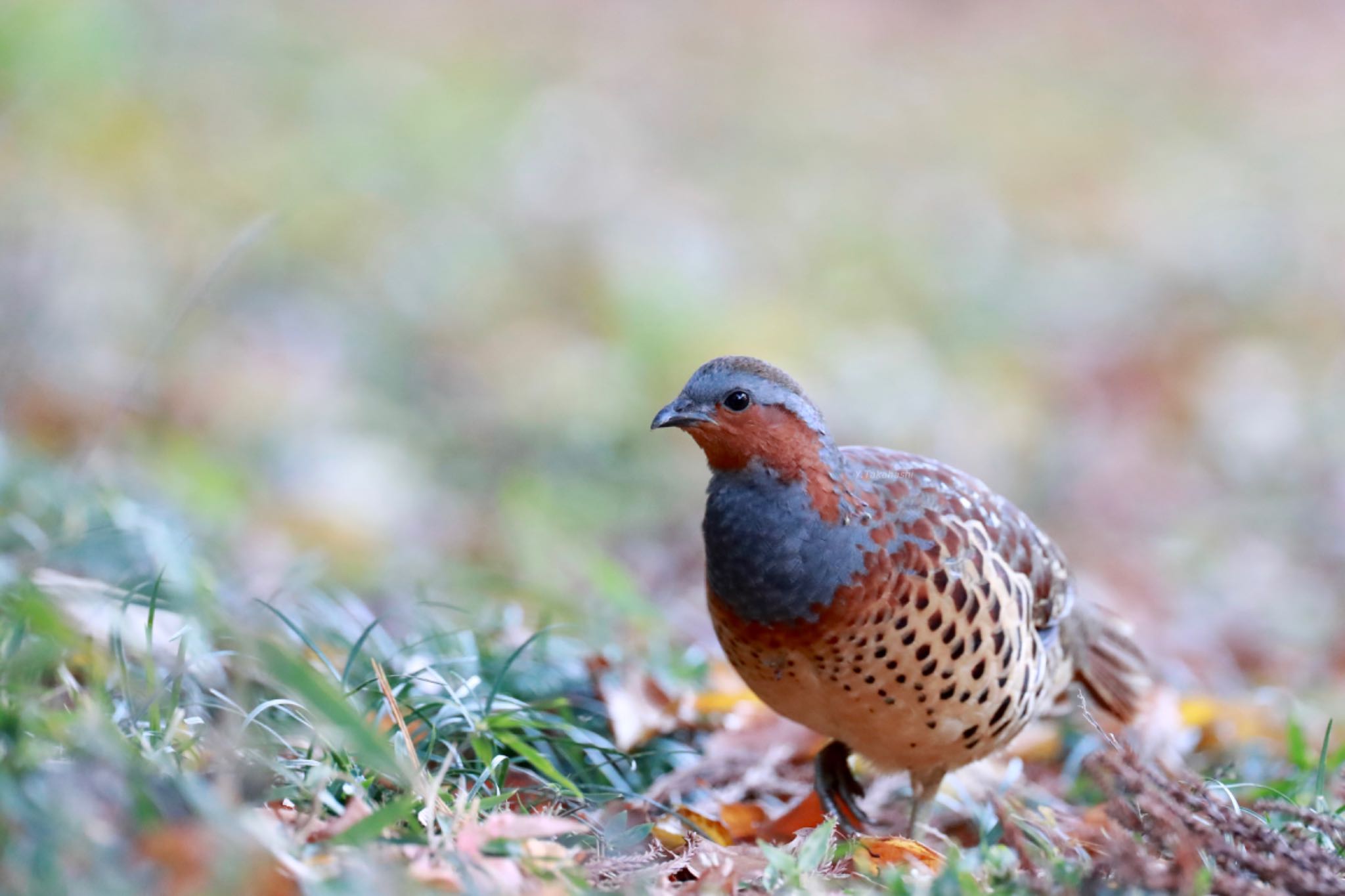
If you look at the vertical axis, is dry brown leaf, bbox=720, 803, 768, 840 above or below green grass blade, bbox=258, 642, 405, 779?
below

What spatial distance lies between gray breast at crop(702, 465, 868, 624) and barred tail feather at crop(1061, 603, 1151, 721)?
4.41ft

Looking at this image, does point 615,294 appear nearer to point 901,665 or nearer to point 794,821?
point 794,821

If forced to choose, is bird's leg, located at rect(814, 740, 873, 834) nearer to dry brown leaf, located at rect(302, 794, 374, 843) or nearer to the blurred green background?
the blurred green background

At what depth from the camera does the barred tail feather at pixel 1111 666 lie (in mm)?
4547

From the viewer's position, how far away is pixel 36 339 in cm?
709

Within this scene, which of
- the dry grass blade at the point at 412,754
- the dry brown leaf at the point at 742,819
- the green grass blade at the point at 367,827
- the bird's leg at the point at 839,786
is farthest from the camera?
the bird's leg at the point at 839,786

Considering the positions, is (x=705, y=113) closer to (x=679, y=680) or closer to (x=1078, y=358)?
(x=1078, y=358)

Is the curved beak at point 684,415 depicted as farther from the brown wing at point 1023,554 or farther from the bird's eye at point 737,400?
the brown wing at point 1023,554

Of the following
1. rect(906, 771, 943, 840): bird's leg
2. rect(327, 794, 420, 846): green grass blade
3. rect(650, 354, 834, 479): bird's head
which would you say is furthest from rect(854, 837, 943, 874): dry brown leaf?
rect(327, 794, 420, 846): green grass blade

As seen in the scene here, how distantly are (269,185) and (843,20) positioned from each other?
9344mm

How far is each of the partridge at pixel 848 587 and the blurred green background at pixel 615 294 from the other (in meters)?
1.28

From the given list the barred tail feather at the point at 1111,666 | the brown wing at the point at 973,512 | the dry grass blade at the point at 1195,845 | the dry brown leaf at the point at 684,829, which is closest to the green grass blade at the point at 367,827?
the dry brown leaf at the point at 684,829

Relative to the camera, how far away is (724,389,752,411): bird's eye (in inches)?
142

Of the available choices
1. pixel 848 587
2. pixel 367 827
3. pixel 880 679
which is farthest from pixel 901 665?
pixel 367 827
